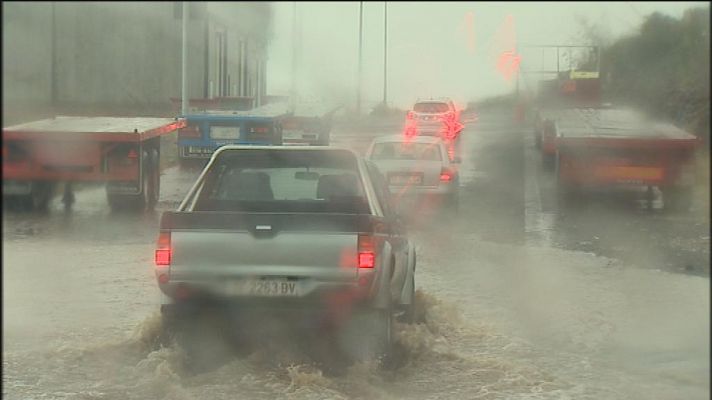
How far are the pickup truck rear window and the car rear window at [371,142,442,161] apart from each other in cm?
475

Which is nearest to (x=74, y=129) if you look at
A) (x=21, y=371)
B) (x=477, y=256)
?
(x=21, y=371)

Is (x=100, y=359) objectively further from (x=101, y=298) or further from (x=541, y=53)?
(x=541, y=53)

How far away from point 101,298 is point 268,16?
180 inches

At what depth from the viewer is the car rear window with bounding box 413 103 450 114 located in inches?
289

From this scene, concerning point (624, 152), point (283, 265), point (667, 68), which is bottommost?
point (283, 265)

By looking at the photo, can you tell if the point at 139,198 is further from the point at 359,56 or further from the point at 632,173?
the point at 632,173

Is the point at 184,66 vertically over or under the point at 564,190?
over

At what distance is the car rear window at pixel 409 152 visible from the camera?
1168 cm

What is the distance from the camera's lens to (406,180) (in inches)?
525

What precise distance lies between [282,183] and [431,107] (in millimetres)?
1560

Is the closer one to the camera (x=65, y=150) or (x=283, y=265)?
(x=65, y=150)

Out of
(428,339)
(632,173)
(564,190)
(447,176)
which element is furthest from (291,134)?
(447,176)

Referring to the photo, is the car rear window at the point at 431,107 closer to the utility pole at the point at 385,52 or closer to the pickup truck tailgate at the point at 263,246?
the utility pole at the point at 385,52

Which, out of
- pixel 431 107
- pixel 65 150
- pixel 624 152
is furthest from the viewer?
pixel 431 107
